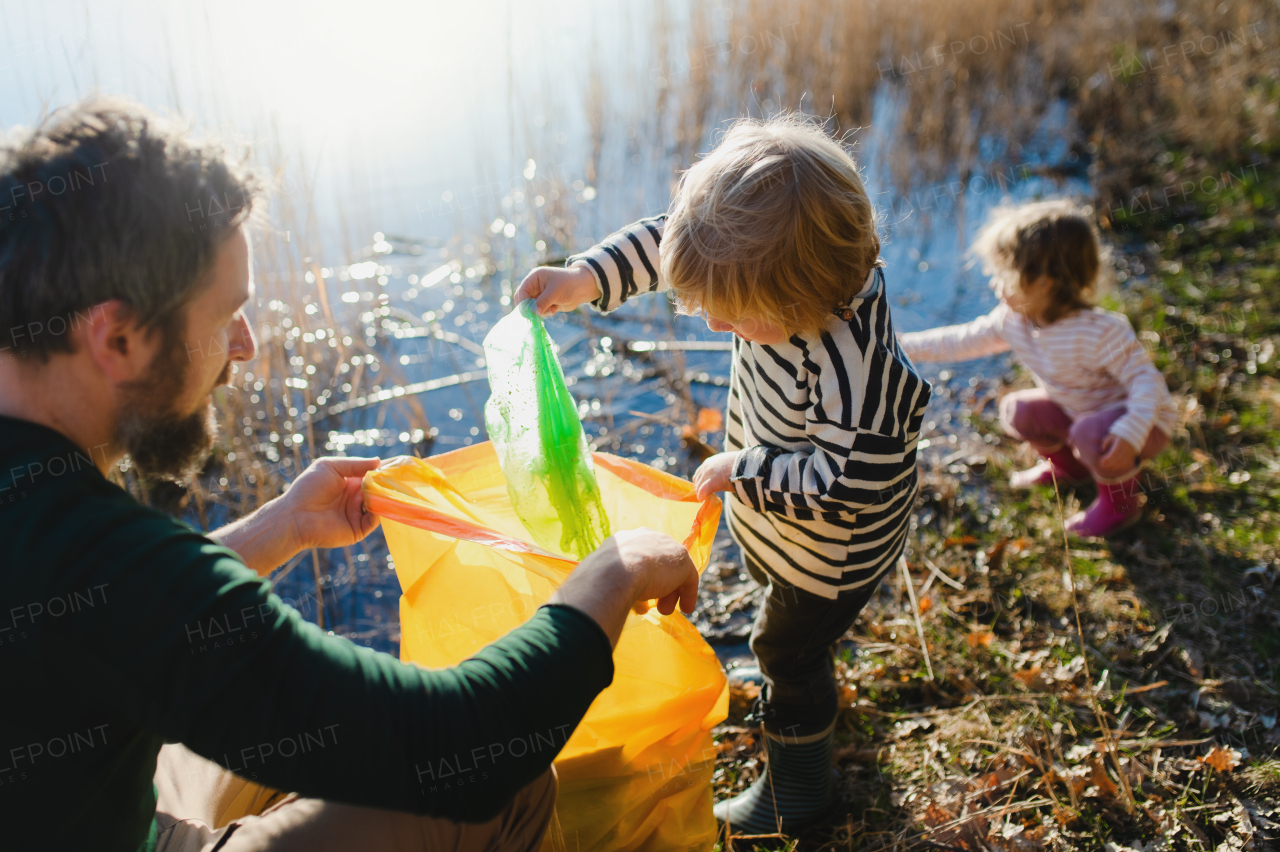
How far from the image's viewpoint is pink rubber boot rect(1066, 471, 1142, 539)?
271cm

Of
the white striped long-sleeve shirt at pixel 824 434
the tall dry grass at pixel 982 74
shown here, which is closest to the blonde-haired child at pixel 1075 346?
the white striped long-sleeve shirt at pixel 824 434

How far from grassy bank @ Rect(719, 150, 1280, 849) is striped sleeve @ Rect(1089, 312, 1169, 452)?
450mm

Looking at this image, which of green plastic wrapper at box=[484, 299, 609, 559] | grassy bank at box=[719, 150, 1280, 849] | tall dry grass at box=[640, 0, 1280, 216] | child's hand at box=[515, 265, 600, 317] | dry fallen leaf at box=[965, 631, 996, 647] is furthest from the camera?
tall dry grass at box=[640, 0, 1280, 216]

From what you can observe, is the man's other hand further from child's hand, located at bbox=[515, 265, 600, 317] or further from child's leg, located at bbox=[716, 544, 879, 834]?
child's leg, located at bbox=[716, 544, 879, 834]

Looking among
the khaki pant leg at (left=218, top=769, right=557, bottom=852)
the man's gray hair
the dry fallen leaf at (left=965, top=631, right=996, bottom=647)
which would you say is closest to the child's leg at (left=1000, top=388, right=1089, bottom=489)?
the dry fallen leaf at (left=965, top=631, right=996, bottom=647)

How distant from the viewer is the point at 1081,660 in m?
2.27

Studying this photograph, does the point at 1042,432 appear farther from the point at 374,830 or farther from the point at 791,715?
the point at 374,830

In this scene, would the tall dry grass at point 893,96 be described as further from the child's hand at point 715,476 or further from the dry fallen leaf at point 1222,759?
the dry fallen leaf at point 1222,759

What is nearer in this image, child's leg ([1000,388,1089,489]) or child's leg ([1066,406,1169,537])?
child's leg ([1066,406,1169,537])

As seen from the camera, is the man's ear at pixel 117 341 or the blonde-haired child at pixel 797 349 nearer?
the man's ear at pixel 117 341

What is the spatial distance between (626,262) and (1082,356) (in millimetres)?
1772

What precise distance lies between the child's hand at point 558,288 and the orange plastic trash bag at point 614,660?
0.47 m

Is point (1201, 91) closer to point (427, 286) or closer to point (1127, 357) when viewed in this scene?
point (1127, 357)

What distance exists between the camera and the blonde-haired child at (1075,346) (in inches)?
99.0
